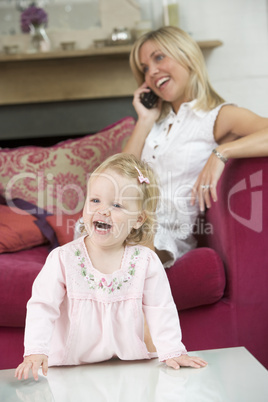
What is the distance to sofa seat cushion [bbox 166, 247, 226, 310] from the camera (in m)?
1.59

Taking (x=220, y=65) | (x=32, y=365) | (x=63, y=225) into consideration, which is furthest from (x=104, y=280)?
(x=220, y=65)

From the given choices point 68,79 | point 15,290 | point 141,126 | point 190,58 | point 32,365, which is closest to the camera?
point 32,365

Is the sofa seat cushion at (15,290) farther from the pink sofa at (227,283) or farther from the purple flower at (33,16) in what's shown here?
the purple flower at (33,16)

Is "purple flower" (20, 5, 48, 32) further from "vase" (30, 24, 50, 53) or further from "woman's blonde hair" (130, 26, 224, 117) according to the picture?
"woman's blonde hair" (130, 26, 224, 117)

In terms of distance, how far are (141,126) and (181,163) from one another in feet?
0.97

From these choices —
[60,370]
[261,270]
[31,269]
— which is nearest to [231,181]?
[261,270]

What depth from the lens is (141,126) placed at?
7.13 feet

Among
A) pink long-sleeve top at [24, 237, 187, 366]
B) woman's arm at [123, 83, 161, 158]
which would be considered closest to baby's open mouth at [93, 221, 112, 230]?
pink long-sleeve top at [24, 237, 187, 366]

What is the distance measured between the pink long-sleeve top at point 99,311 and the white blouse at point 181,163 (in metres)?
0.59

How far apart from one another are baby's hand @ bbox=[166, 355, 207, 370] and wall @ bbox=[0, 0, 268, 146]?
202 centimetres

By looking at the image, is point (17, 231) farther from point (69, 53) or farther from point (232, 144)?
point (69, 53)

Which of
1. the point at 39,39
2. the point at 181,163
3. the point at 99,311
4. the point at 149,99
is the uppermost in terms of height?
the point at 39,39

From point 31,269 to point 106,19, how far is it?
1823 millimetres

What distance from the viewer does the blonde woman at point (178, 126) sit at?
6.21 feet
